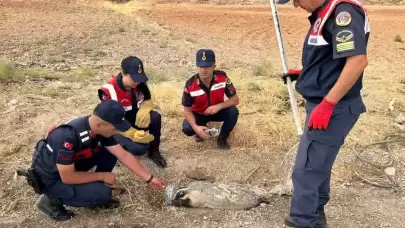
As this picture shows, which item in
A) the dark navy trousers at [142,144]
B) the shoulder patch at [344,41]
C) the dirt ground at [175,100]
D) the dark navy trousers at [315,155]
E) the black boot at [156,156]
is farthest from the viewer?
the black boot at [156,156]

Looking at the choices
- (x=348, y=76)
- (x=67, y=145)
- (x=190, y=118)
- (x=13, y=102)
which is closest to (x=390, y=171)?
(x=190, y=118)

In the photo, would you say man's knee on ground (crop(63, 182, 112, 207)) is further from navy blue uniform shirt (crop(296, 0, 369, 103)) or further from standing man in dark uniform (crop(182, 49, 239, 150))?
navy blue uniform shirt (crop(296, 0, 369, 103))

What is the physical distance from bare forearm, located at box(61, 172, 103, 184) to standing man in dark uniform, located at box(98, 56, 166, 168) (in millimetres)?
546

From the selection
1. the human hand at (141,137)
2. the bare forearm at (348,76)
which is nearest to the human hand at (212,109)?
the human hand at (141,137)

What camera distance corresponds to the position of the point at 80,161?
3.43m

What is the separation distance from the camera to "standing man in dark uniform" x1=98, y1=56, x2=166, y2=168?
12.4 feet

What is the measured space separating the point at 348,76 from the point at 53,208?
2.20 meters

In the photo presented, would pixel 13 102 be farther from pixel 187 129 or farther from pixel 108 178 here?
pixel 108 178

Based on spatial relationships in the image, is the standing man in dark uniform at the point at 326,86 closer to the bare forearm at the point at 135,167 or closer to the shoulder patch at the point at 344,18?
the shoulder patch at the point at 344,18

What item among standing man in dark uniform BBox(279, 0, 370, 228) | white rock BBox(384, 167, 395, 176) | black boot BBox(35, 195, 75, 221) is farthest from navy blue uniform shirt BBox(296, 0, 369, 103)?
black boot BBox(35, 195, 75, 221)

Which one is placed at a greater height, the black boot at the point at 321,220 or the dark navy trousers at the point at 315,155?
the dark navy trousers at the point at 315,155

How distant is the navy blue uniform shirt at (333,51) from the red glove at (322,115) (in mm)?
152

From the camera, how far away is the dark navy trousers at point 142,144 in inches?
160

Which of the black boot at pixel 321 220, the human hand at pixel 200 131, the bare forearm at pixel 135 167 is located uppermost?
the bare forearm at pixel 135 167
